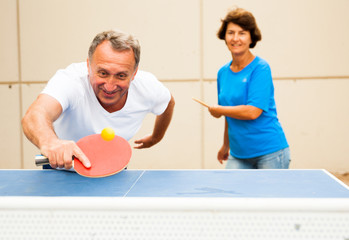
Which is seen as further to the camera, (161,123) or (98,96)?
(161,123)

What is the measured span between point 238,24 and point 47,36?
283cm

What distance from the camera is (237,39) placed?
7.89 ft

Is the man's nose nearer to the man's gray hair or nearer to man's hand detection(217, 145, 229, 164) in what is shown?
the man's gray hair

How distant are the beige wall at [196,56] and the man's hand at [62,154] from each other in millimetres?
2921

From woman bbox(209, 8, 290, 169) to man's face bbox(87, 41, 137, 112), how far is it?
2.20ft

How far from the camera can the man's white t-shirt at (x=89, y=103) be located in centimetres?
188

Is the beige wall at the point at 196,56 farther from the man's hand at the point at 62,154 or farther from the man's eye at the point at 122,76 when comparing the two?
the man's hand at the point at 62,154

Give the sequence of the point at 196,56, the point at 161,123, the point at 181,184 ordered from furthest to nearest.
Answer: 1. the point at 196,56
2. the point at 161,123
3. the point at 181,184

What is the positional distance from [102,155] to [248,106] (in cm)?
107
